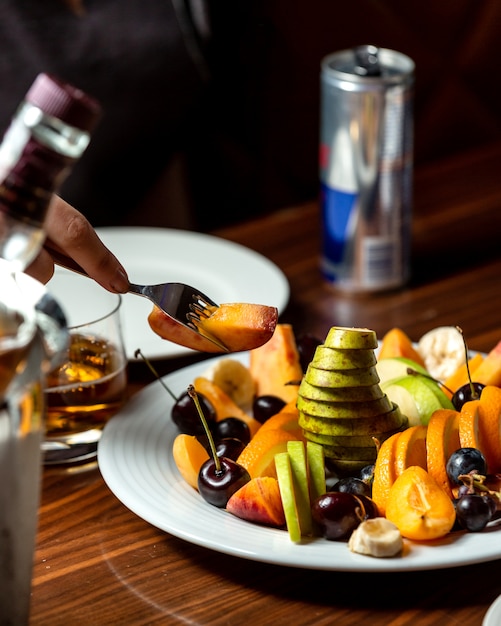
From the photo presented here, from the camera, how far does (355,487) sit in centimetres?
79

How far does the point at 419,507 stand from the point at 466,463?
64 mm

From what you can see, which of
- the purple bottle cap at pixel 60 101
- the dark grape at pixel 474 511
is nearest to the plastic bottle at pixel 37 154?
the purple bottle cap at pixel 60 101

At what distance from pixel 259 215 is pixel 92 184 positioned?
0.41 m

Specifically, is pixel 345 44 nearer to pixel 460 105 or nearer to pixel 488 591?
pixel 460 105

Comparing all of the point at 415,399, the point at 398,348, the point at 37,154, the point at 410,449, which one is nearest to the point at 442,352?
the point at 398,348

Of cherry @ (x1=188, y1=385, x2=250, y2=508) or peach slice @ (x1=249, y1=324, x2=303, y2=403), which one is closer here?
cherry @ (x1=188, y1=385, x2=250, y2=508)

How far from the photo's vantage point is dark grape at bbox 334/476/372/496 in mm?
792

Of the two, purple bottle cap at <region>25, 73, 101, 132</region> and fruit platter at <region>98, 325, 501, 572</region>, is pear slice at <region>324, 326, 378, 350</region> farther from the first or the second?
purple bottle cap at <region>25, 73, 101, 132</region>

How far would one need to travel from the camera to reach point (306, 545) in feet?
2.42

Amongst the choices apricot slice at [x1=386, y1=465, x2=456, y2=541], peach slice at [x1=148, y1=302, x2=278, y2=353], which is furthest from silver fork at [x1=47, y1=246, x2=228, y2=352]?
apricot slice at [x1=386, y1=465, x2=456, y2=541]

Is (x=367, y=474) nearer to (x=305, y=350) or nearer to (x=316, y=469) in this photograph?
(x=316, y=469)

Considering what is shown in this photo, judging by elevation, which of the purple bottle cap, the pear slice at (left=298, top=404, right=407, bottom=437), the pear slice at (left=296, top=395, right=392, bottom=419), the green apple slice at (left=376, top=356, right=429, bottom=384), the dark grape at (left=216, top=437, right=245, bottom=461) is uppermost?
the purple bottle cap

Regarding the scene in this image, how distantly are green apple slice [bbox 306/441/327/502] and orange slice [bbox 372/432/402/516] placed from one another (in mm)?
42

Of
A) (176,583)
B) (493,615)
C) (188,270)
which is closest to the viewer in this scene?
(493,615)
